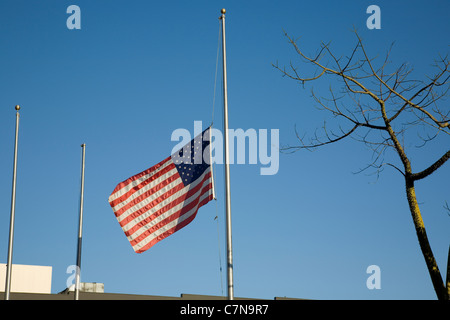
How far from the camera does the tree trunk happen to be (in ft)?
44.4

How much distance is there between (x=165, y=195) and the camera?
67.6 feet

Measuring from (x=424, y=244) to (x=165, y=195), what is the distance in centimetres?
893

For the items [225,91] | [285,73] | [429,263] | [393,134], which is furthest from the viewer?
[225,91]

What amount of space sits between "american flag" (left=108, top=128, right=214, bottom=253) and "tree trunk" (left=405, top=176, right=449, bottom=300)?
22.6 ft

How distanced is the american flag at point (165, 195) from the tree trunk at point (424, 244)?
6.90 meters

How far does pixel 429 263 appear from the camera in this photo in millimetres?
13656

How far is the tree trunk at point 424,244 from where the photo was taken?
13.5 metres

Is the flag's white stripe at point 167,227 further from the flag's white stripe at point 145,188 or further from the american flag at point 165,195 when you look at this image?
the flag's white stripe at point 145,188

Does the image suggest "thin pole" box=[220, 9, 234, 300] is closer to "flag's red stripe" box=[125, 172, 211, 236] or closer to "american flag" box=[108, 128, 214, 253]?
"american flag" box=[108, 128, 214, 253]

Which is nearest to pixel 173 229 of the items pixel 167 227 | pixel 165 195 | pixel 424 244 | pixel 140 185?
pixel 167 227
